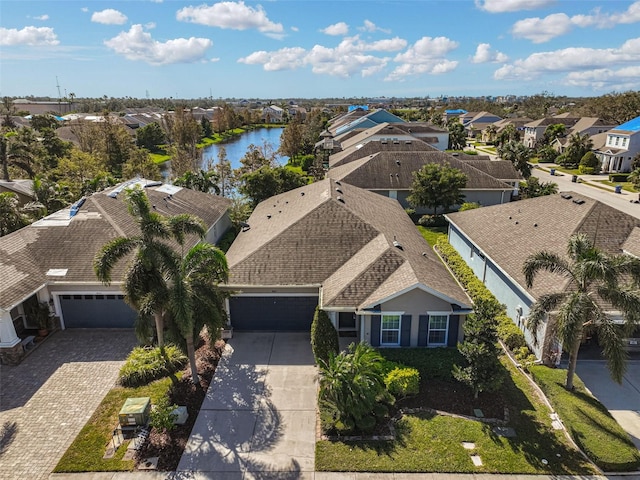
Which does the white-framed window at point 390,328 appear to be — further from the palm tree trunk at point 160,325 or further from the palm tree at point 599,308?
the palm tree trunk at point 160,325

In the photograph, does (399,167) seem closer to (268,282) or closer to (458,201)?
(458,201)

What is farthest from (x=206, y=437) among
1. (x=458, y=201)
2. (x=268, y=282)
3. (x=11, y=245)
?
(x=458, y=201)

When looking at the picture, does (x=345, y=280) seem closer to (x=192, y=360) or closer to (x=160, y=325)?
(x=192, y=360)

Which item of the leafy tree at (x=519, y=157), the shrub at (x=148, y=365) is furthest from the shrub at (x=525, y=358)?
the leafy tree at (x=519, y=157)

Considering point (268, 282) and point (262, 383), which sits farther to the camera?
point (268, 282)

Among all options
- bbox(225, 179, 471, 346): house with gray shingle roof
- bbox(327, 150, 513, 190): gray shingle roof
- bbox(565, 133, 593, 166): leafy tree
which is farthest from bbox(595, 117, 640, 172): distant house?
bbox(225, 179, 471, 346): house with gray shingle roof

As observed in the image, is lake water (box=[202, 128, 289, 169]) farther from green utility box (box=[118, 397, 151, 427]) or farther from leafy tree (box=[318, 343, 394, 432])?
leafy tree (box=[318, 343, 394, 432])
